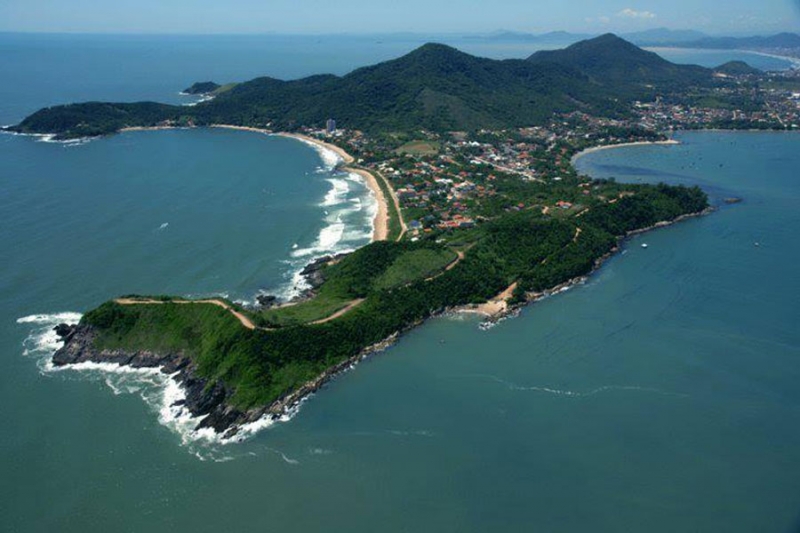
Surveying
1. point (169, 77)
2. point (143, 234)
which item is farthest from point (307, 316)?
point (169, 77)

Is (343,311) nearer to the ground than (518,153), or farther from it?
nearer to the ground

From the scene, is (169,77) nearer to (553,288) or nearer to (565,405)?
(553,288)

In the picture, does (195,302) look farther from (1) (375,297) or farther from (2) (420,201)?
(2) (420,201)

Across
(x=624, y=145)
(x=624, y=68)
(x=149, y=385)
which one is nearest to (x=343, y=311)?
(x=149, y=385)

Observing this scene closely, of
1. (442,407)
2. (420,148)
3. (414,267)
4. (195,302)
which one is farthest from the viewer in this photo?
(420,148)

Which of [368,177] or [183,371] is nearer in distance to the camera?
[183,371]

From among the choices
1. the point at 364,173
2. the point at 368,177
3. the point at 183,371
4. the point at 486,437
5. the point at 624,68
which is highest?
the point at 624,68
